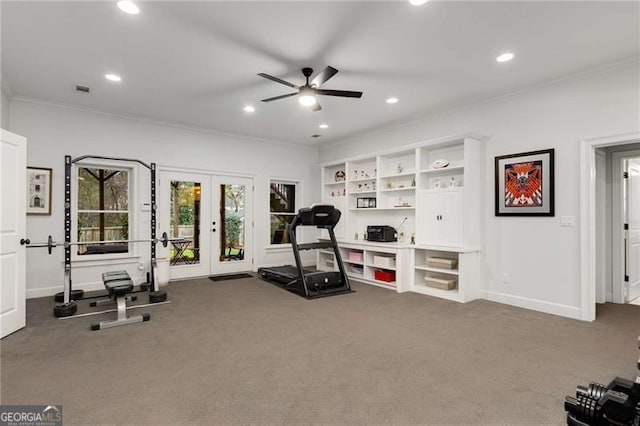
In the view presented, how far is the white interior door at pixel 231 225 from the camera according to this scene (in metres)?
6.45

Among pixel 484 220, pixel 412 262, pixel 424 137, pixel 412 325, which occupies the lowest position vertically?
pixel 412 325

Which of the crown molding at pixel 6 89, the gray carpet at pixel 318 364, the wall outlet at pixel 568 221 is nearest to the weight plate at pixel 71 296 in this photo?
the gray carpet at pixel 318 364

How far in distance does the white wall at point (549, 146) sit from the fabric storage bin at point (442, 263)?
463 mm

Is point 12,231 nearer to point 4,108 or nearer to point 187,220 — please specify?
point 4,108

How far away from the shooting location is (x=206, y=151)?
6.32m

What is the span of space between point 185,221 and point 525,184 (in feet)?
18.2

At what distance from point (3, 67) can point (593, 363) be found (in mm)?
6501

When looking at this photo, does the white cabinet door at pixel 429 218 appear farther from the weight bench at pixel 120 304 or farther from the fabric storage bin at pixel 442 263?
the weight bench at pixel 120 304

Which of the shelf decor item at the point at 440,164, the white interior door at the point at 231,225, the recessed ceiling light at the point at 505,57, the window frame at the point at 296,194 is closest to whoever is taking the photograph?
the recessed ceiling light at the point at 505,57

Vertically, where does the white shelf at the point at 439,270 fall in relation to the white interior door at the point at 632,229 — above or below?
below

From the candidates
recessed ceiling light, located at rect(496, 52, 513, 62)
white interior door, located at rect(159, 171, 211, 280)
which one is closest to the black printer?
recessed ceiling light, located at rect(496, 52, 513, 62)

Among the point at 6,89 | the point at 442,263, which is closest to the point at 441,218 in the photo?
the point at 442,263

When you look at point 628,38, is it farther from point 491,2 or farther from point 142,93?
point 142,93

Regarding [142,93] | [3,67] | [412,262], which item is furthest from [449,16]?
[3,67]
